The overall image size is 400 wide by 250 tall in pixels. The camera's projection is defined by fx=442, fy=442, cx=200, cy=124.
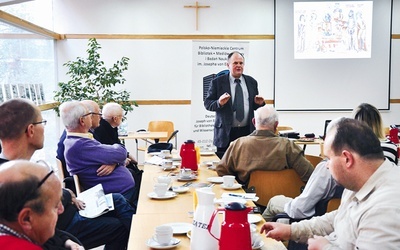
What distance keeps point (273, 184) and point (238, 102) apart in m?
1.85

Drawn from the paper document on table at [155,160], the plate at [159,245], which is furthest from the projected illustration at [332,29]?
the plate at [159,245]

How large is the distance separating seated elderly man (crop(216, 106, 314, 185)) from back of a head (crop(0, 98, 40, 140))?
156cm

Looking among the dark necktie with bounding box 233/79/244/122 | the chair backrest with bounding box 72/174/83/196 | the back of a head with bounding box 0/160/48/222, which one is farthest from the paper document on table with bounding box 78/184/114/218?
the dark necktie with bounding box 233/79/244/122

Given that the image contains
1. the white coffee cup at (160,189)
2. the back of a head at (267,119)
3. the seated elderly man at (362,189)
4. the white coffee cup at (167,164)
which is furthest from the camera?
the white coffee cup at (167,164)

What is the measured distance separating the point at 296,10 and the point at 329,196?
5753mm

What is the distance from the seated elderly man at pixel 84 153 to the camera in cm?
325

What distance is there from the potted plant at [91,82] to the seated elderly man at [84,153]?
3.65m

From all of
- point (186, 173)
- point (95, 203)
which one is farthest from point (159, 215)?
point (186, 173)

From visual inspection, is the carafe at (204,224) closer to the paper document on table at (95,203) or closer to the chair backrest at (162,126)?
the paper document on table at (95,203)

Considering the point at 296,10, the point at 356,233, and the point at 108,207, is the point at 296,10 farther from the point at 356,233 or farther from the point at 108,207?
the point at 356,233

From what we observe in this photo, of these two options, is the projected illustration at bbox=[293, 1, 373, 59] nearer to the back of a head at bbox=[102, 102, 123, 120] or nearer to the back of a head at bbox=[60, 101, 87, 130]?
the back of a head at bbox=[102, 102, 123, 120]

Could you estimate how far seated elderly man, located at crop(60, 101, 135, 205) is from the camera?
3.25m

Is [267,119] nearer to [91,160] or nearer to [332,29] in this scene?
[91,160]

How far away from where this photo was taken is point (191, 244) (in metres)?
1.74
